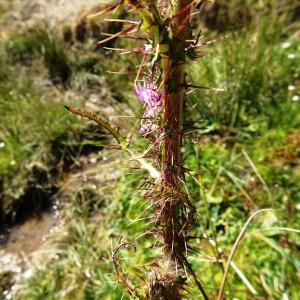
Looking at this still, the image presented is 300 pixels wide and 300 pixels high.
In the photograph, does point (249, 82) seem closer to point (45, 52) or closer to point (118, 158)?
point (118, 158)

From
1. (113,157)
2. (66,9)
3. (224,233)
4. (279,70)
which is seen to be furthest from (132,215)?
(66,9)

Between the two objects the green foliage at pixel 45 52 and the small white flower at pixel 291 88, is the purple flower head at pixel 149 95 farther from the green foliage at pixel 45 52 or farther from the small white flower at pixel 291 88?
the green foliage at pixel 45 52

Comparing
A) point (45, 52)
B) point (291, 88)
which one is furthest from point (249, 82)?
point (45, 52)

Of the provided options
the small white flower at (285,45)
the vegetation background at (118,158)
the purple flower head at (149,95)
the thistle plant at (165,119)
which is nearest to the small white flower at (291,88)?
the vegetation background at (118,158)

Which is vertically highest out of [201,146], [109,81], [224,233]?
[109,81]

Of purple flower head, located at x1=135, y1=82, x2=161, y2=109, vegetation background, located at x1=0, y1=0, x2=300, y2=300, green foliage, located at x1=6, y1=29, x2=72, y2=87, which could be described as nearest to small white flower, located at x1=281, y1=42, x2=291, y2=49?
vegetation background, located at x1=0, y1=0, x2=300, y2=300

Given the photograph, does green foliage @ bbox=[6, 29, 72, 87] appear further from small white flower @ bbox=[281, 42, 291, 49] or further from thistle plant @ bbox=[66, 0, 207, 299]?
thistle plant @ bbox=[66, 0, 207, 299]

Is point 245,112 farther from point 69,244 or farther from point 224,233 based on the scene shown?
point 69,244
